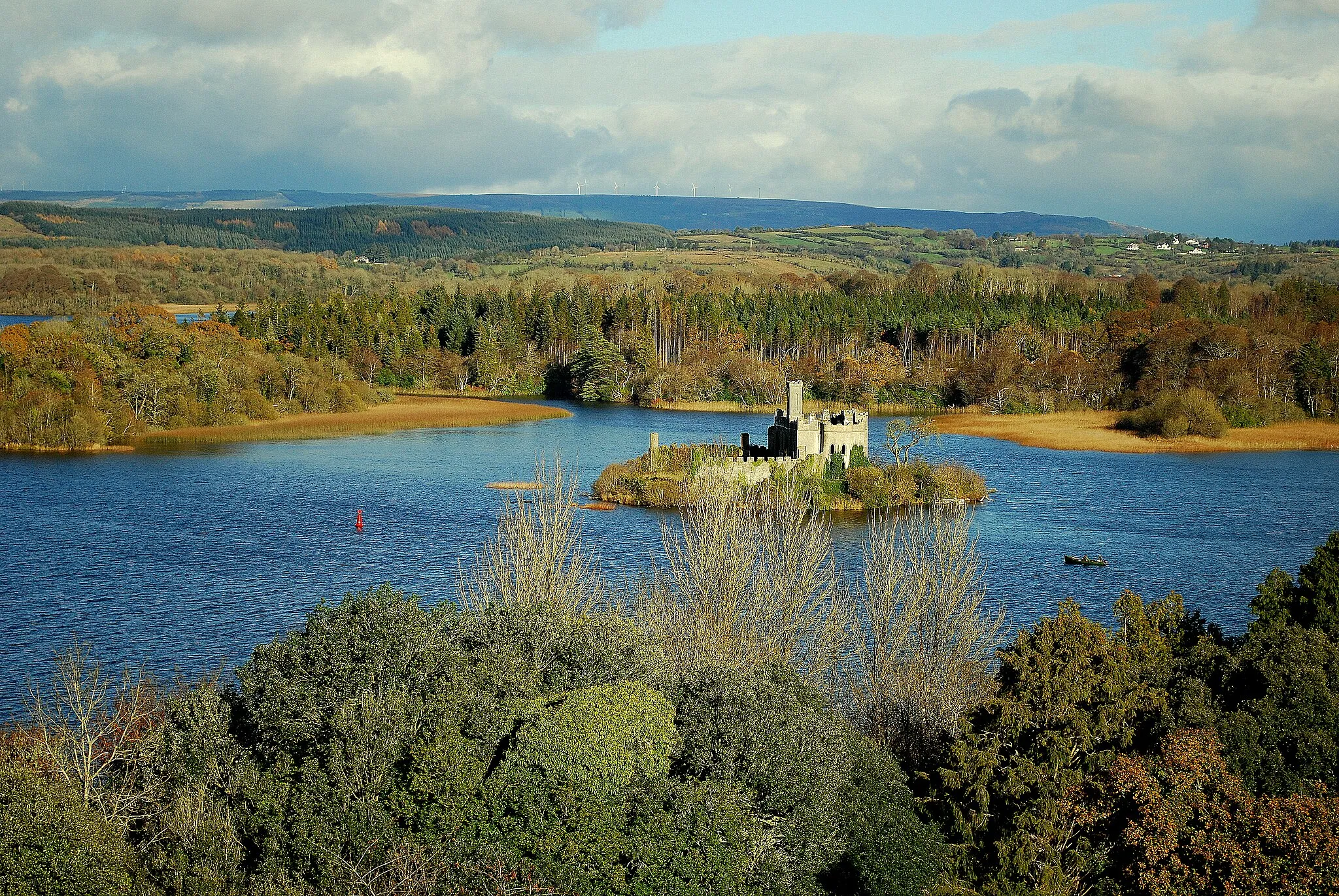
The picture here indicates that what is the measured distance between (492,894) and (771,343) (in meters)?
125

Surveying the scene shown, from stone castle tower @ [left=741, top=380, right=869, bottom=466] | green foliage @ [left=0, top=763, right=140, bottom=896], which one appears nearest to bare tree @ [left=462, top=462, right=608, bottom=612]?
green foliage @ [left=0, top=763, right=140, bottom=896]

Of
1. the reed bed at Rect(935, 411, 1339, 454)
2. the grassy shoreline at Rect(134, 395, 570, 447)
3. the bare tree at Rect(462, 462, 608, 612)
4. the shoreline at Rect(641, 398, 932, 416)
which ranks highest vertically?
the bare tree at Rect(462, 462, 608, 612)

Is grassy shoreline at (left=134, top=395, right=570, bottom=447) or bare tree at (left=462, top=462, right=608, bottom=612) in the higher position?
bare tree at (left=462, top=462, right=608, bottom=612)

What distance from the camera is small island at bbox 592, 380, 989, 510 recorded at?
6178 cm

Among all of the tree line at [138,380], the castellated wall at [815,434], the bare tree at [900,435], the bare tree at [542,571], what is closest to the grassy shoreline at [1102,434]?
the bare tree at [900,435]

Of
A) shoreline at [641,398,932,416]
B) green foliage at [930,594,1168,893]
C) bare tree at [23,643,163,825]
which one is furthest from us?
shoreline at [641,398,932,416]

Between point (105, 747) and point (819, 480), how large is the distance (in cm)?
4459

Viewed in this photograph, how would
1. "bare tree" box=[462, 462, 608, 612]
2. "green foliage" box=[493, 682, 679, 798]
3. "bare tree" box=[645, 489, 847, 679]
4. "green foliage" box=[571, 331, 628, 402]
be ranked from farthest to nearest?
"green foliage" box=[571, 331, 628, 402], "bare tree" box=[462, 462, 608, 612], "bare tree" box=[645, 489, 847, 679], "green foliage" box=[493, 682, 679, 798]

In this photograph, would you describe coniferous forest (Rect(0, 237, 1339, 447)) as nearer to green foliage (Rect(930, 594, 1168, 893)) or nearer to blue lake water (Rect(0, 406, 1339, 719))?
blue lake water (Rect(0, 406, 1339, 719))

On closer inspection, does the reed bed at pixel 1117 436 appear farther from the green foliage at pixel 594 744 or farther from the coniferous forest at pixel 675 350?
the green foliage at pixel 594 744

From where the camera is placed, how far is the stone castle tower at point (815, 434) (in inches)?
2530

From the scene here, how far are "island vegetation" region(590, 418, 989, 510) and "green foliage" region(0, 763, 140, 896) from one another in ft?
146

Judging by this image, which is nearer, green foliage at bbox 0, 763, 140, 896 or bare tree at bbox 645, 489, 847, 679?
green foliage at bbox 0, 763, 140, 896

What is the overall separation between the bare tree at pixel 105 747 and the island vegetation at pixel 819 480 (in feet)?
119
